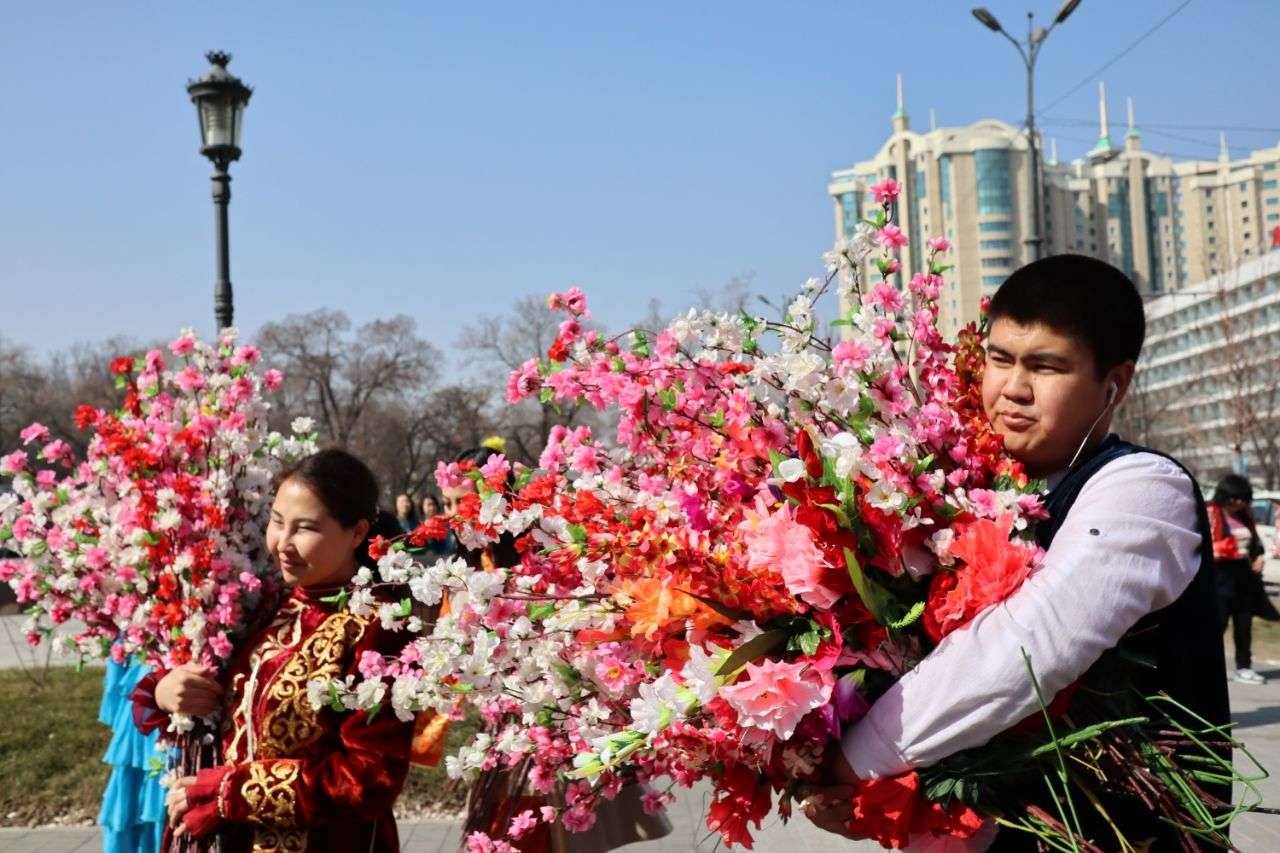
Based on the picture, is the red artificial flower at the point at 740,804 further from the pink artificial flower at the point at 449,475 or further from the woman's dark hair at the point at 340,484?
the woman's dark hair at the point at 340,484

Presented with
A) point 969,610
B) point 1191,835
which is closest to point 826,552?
point 969,610

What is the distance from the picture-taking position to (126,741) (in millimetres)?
4684

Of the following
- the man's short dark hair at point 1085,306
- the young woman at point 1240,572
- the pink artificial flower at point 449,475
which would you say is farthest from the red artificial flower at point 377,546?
the young woman at point 1240,572

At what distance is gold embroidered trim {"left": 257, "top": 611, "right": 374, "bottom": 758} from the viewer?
10.9ft

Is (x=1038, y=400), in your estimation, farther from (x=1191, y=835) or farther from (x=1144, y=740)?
(x=1191, y=835)

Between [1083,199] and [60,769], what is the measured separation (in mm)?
95374

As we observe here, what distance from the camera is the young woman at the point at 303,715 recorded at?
3264 mm

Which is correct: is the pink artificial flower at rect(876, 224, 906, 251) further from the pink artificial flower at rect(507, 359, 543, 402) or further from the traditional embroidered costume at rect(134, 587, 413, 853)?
the traditional embroidered costume at rect(134, 587, 413, 853)

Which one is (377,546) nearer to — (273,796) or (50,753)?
(273,796)

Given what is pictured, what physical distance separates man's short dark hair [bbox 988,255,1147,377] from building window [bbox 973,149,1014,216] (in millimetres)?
94721

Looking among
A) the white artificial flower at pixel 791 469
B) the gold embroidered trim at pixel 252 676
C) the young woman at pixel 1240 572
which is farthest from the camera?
the young woman at pixel 1240 572

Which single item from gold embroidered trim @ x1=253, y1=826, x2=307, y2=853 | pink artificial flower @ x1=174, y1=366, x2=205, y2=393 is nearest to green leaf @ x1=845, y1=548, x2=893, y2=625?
gold embroidered trim @ x1=253, y1=826, x2=307, y2=853

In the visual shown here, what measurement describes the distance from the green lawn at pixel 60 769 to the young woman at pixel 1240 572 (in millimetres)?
6428

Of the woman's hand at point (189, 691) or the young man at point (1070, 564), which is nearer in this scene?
the young man at point (1070, 564)
